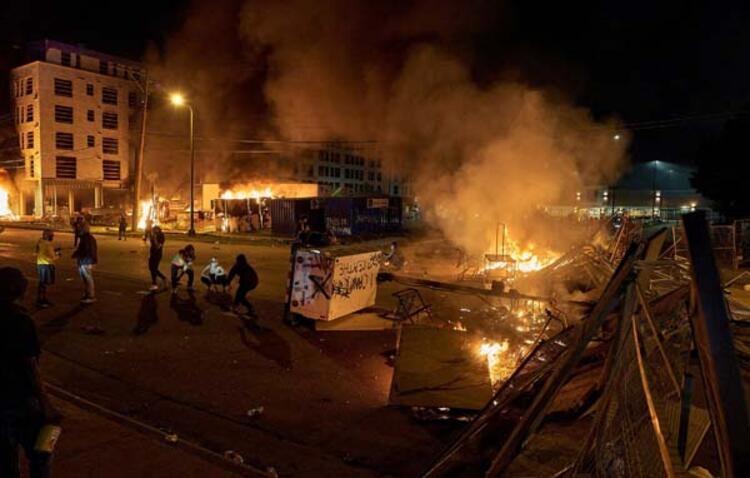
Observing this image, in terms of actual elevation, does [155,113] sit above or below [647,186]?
above

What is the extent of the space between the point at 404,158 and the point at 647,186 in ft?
183

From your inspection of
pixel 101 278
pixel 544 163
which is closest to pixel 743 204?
pixel 544 163

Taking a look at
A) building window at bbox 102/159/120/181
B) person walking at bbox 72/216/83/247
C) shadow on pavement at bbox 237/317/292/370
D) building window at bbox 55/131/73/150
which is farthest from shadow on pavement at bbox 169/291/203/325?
building window at bbox 102/159/120/181

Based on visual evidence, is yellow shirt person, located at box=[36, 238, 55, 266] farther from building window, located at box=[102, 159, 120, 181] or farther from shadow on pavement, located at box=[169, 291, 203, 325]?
building window, located at box=[102, 159, 120, 181]

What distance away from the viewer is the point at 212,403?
17.4 ft

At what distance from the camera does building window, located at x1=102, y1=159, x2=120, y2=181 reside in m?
47.8

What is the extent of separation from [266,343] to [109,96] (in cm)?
4931

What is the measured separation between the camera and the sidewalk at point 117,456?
3566mm

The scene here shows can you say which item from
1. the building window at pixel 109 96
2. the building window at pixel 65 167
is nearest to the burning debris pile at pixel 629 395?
the building window at pixel 65 167

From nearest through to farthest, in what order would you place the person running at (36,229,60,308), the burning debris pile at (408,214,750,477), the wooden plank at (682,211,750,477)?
the wooden plank at (682,211,750,477) → the burning debris pile at (408,214,750,477) → the person running at (36,229,60,308)

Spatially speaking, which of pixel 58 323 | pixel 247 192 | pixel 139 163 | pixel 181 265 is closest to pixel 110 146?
pixel 247 192

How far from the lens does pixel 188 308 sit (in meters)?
9.30

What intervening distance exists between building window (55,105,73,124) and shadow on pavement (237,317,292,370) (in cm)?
4539

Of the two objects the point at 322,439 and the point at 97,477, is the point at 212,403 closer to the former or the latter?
the point at 322,439
